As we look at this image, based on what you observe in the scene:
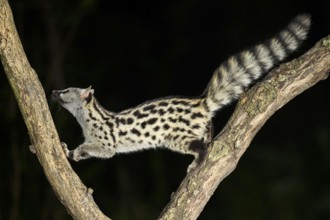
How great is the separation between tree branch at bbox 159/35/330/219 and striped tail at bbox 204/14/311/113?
32 centimetres

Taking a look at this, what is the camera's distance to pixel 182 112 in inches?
196

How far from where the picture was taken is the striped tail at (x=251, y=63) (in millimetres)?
4840

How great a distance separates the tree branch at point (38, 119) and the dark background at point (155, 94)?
212cm

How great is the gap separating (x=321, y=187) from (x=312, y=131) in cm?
116

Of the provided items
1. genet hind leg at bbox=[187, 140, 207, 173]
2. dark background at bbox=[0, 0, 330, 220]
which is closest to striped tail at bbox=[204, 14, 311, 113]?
genet hind leg at bbox=[187, 140, 207, 173]

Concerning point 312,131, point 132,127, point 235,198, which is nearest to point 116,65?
point 235,198

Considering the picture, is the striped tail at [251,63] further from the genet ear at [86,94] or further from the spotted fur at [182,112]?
the genet ear at [86,94]

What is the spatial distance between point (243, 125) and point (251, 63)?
626 mm

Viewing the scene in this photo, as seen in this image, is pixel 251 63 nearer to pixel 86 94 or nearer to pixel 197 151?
pixel 197 151

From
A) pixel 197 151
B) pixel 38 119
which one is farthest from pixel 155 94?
pixel 38 119

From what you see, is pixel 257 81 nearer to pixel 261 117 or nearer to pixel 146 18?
pixel 261 117

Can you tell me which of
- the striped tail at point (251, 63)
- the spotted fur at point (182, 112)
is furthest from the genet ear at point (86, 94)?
the striped tail at point (251, 63)

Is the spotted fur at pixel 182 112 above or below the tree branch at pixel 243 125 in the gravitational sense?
above

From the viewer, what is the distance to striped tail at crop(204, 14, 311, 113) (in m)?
4.84
